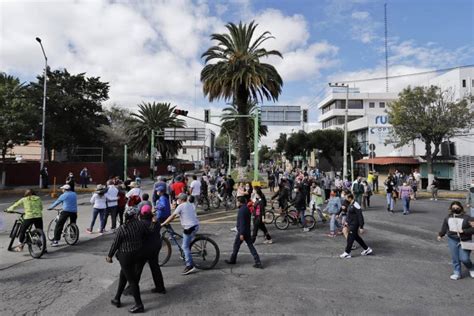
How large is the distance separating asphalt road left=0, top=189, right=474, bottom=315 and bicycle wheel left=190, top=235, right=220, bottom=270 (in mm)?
293

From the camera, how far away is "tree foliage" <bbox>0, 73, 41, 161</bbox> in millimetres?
24531

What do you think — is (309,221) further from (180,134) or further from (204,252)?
(180,134)

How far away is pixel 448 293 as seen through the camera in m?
6.07

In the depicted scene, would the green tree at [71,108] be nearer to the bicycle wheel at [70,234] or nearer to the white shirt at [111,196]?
the white shirt at [111,196]

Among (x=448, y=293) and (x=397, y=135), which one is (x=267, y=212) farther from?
(x=397, y=135)

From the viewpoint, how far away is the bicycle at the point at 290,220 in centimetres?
1202

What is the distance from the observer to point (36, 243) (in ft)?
26.8

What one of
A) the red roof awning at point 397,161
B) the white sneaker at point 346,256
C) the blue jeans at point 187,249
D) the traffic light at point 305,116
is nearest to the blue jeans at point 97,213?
the blue jeans at point 187,249

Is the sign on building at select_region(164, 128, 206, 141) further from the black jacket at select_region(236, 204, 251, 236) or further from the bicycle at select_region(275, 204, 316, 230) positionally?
the black jacket at select_region(236, 204, 251, 236)

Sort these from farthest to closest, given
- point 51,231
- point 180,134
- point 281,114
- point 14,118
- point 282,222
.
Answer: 1. point 180,134
2. point 281,114
3. point 14,118
4. point 282,222
5. point 51,231

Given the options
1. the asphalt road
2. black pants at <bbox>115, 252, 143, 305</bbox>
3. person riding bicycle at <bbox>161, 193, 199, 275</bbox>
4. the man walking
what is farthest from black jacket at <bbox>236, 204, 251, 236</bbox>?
black pants at <bbox>115, 252, 143, 305</bbox>

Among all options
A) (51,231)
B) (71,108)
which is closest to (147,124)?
(71,108)

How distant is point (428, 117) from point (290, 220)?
18651 mm

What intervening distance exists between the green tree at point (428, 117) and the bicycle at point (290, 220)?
A: 57.8 ft
